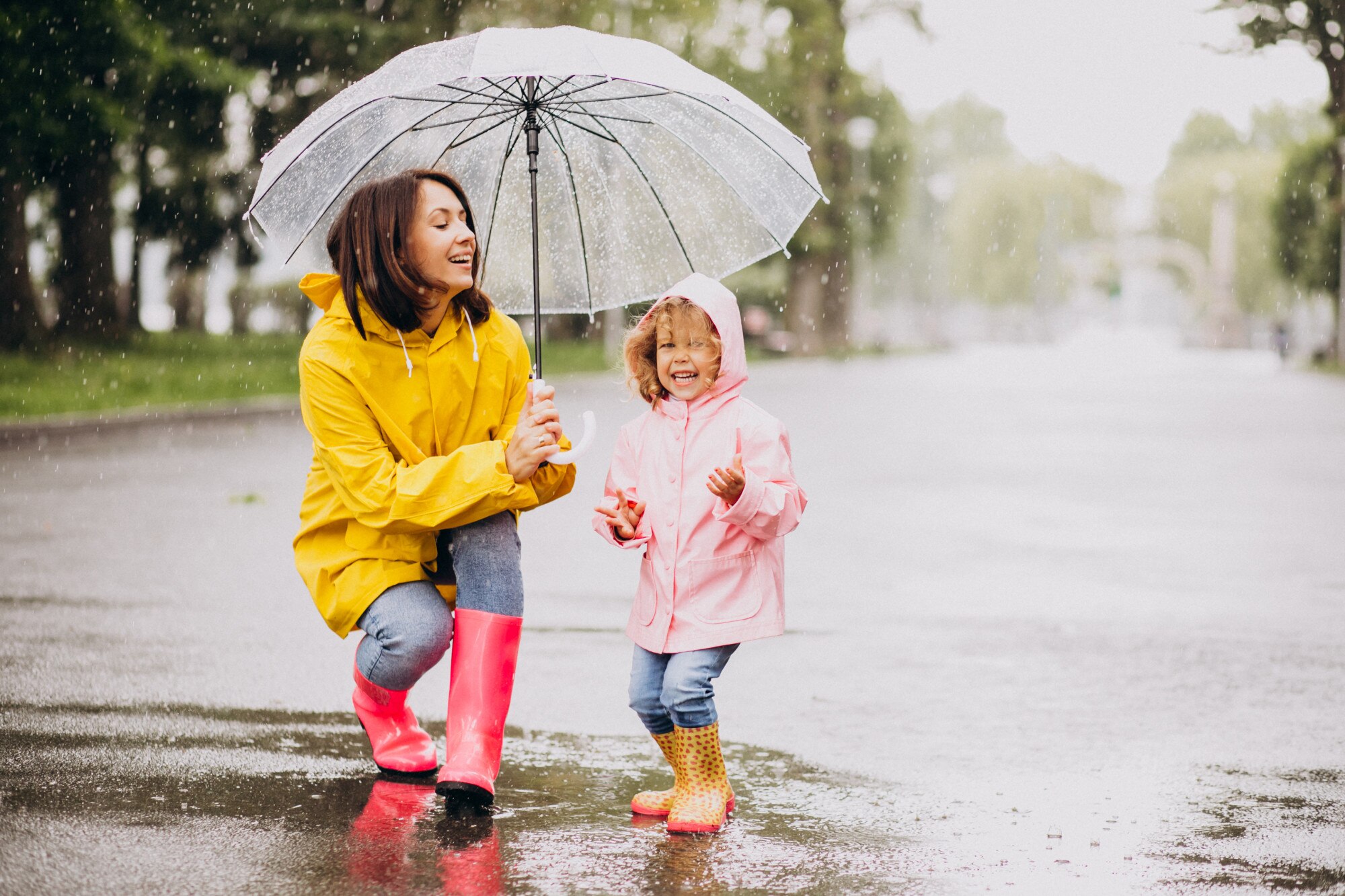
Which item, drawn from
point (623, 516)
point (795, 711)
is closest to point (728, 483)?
point (623, 516)

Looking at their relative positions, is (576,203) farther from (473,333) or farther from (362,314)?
(362,314)

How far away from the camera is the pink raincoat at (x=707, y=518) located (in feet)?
12.9

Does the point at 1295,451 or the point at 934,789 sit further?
the point at 1295,451

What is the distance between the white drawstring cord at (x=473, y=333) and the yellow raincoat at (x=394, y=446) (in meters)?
0.01

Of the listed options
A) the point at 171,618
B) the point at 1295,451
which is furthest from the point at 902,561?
the point at 1295,451

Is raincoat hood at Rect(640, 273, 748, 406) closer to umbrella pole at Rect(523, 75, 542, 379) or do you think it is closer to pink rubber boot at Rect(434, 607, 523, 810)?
umbrella pole at Rect(523, 75, 542, 379)

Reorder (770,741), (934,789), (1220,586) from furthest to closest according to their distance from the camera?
1. (1220,586)
2. (770,741)
3. (934,789)

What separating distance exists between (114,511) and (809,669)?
234 inches

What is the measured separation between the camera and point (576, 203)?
475 centimetres

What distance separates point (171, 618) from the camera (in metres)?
6.94

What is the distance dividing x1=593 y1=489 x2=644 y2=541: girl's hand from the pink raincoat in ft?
0.05

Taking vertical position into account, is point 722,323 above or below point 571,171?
below

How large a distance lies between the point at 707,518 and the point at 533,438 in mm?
461

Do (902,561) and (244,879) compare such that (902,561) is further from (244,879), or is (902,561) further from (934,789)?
(244,879)
